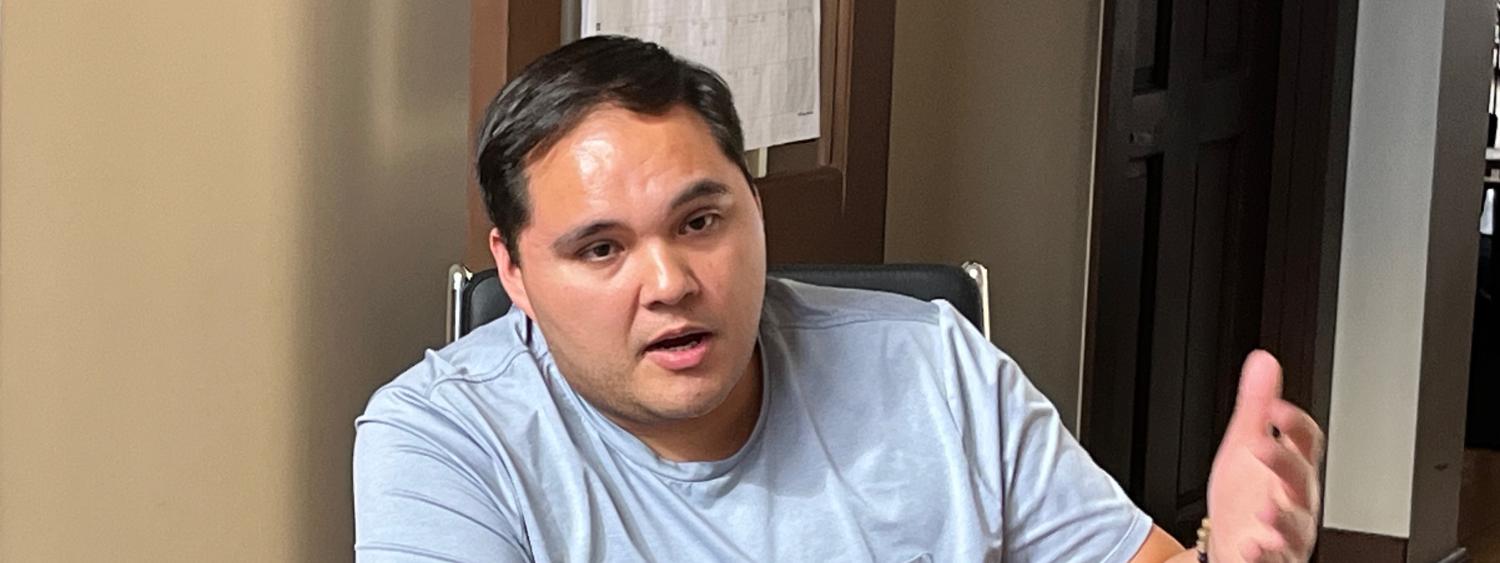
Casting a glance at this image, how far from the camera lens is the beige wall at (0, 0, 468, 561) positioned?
5.55ft

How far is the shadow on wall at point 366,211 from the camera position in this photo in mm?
1981

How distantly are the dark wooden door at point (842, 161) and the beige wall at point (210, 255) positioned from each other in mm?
518

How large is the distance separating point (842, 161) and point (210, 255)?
3.39ft

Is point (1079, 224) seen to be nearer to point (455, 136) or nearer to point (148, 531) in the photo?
point (455, 136)

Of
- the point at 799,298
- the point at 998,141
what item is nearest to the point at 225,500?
the point at 799,298

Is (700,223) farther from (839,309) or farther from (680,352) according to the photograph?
(839,309)

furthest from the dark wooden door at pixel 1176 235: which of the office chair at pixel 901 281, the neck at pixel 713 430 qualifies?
the neck at pixel 713 430

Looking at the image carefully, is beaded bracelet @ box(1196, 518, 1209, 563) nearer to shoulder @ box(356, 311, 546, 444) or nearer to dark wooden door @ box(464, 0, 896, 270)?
shoulder @ box(356, 311, 546, 444)

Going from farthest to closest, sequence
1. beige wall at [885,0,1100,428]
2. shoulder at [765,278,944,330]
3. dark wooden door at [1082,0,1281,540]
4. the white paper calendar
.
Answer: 1. dark wooden door at [1082,0,1281,540]
2. beige wall at [885,0,1100,428]
3. the white paper calendar
4. shoulder at [765,278,944,330]

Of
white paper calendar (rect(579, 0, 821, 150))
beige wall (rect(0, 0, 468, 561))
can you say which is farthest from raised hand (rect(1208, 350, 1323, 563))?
white paper calendar (rect(579, 0, 821, 150))

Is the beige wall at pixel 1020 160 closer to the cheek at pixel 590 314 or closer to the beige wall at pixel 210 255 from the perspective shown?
the beige wall at pixel 210 255

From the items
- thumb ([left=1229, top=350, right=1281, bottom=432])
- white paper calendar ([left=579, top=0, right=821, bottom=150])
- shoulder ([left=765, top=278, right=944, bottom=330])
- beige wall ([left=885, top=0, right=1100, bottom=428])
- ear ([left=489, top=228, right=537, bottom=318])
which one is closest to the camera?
thumb ([left=1229, top=350, right=1281, bottom=432])

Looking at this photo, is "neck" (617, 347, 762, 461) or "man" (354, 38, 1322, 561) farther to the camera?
"neck" (617, 347, 762, 461)

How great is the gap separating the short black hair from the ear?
0.02 metres
